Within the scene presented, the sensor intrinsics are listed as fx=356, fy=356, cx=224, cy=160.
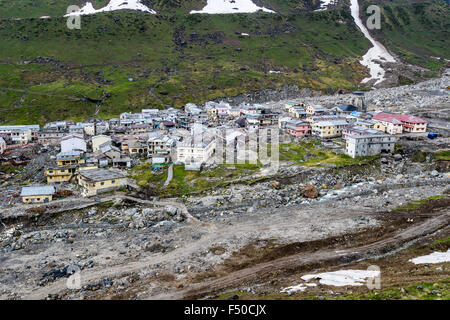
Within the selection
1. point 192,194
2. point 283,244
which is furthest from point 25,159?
point 283,244

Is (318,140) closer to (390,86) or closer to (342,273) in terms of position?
(342,273)

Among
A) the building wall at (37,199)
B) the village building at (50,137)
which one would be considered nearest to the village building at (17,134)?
the village building at (50,137)

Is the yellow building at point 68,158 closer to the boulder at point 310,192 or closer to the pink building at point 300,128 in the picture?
the boulder at point 310,192

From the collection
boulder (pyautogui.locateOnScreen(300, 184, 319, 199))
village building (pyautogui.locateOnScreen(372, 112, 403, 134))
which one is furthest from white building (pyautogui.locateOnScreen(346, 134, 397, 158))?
boulder (pyautogui.locateOnScreen(300, 184, 319, 199))

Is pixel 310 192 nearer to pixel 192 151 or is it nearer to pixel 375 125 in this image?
pixel 192 151

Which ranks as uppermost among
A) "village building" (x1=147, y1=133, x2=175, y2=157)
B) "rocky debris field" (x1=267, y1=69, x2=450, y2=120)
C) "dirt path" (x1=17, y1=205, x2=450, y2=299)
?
"rocky debris field" (x1=267, y1=69, x2=450, y2=120)

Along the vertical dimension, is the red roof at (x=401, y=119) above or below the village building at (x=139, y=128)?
above

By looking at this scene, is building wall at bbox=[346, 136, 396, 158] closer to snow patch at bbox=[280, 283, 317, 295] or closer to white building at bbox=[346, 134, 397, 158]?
white building at bbox=[346, 134, 397, 158]
